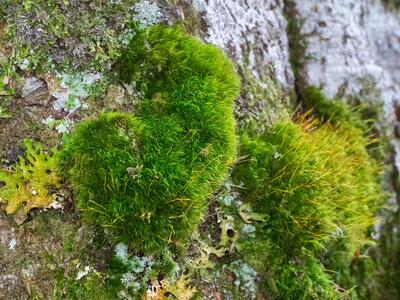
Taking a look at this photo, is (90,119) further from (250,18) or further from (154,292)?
(250,18)

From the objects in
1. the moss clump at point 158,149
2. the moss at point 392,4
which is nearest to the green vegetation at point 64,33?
the moss clump at point 158,149

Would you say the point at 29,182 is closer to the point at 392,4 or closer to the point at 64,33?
the point at 64,33

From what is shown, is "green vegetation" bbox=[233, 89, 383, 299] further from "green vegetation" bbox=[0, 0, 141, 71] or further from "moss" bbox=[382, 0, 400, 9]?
"moss" bbox=[382, 0, 400, 9]

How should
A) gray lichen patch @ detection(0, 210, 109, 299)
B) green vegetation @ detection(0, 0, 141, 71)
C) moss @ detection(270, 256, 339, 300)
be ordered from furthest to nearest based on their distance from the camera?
moss @ detection(270, 256, 339, 300) < green vegetation @ detection(0, 0, 141, 71) < gray lichen patch @ detection(0, 210, 109, 299)

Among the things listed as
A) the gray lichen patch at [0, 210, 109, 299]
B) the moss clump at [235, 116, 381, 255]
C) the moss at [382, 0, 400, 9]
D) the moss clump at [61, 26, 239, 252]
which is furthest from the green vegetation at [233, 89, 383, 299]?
the moss at [382, 0, 400, 9]

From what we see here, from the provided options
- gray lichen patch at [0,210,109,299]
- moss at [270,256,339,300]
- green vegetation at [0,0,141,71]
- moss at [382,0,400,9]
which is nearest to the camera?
gray lichen patch at [0,210,109,299]

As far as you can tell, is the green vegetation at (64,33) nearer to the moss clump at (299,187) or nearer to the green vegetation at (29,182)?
the green vegetation at (29,182)

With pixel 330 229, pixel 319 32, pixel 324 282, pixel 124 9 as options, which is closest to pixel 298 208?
pixel 330 229
